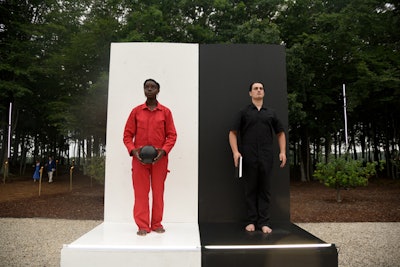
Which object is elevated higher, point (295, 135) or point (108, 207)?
point (295, 135)

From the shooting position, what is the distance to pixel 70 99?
14578 millimetres

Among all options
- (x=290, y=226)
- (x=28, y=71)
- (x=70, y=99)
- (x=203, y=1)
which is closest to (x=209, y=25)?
(x=203, y=1)

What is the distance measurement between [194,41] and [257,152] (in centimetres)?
1147

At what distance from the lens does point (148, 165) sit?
3.21 metres

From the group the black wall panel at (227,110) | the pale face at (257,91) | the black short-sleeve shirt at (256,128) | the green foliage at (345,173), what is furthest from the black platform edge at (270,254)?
the green foliage at (345,173)

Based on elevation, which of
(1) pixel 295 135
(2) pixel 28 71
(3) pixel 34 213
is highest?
(2) pixel 28 71

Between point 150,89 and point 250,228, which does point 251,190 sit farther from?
point 150,89

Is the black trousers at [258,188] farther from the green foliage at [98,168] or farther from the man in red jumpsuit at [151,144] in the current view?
the green foliage at [98,168]

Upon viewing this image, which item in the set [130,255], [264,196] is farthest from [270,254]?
[130,255]

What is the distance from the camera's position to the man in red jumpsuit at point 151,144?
3.15 m

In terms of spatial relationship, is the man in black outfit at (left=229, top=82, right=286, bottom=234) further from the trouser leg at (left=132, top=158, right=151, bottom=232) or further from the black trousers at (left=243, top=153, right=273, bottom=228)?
the trouser leg at (left=132, top=158, right=151, bottom=232)

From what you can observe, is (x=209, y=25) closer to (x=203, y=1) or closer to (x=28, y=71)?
(x=203, y=1)

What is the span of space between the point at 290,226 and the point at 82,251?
2.09 meters

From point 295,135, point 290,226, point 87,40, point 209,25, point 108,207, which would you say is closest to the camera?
point 290,226
